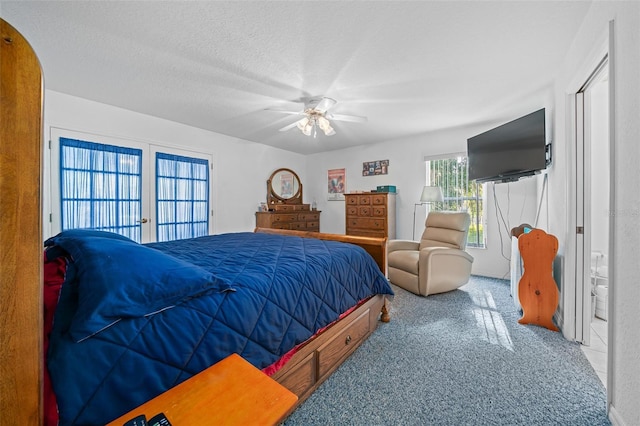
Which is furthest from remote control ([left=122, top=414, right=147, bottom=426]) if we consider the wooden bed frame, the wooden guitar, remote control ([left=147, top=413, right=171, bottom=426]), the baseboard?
the wooden guitar

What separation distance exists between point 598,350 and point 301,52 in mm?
3265

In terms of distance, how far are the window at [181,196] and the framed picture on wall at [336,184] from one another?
257cm

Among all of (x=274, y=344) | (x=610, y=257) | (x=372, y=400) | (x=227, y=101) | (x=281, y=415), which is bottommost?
(x=372, y=400)

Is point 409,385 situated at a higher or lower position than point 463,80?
lower

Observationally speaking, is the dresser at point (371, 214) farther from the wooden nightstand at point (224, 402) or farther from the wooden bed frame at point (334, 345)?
the wooden nightstand at point (224, 402)

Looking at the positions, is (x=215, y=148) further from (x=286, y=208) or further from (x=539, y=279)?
(x=539, y=279)

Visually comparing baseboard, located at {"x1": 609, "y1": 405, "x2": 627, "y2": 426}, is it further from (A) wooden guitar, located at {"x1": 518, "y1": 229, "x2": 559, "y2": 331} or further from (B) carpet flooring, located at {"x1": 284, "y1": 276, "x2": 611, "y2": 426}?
(A) wooden guitar, located at {"x1": 518, "y1": 229, "x2": 559, "y2": 331}

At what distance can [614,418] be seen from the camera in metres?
1.28

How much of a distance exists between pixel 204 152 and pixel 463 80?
12.1ft

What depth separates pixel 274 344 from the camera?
1.24 m

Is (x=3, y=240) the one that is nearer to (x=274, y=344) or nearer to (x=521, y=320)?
(x=274, y=344)

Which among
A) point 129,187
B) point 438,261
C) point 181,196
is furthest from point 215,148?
point 438,261

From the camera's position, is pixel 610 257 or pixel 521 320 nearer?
pixel 610 257

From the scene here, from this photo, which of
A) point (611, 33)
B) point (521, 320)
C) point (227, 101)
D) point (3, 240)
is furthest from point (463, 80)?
point (3, 240)
